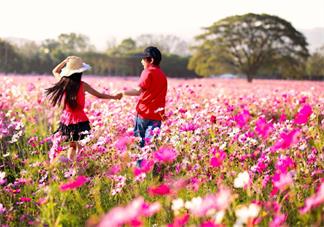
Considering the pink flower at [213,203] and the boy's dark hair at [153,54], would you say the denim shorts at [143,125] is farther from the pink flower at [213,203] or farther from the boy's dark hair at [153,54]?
the pink flower at [213,203]

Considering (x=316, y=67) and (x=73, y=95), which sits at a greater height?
(x=316, y=67)

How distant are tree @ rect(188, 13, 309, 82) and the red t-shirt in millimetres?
33476

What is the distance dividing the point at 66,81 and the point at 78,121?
483 millimetres

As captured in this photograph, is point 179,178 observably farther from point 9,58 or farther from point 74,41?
point 74,41

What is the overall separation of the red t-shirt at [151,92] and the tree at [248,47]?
33.5 metres

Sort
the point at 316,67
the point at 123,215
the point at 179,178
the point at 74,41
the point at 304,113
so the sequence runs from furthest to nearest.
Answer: the point at 74,41 → the point at 316,67 → the point at 179,178 → the point at 304,113 → the point at 123,215

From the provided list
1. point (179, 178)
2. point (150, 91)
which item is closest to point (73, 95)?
point (150, 91)

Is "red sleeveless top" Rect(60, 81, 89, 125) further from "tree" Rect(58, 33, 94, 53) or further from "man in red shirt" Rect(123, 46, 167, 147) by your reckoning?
"tree" Rect(58, 33, 94, 53)

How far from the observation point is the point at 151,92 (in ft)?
18.7

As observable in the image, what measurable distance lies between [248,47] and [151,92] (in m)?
36.3

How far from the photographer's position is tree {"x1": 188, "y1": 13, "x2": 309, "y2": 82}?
1529 inches

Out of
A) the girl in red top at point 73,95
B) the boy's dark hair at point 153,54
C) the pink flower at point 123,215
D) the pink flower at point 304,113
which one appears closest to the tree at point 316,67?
the boy's dark hair at point 153,54

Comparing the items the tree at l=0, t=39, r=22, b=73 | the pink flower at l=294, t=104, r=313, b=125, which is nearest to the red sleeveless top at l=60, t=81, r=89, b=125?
the pink flower at l=294, t=104, r=313, b=125

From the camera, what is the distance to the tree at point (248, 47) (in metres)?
38.8
